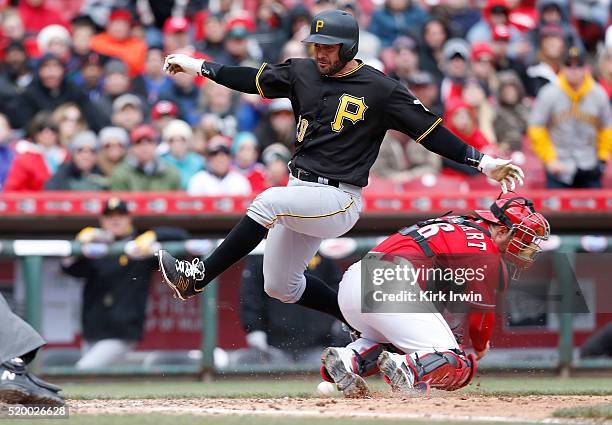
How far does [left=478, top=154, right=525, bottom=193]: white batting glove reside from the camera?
650 cm

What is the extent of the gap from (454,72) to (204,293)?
148 inches

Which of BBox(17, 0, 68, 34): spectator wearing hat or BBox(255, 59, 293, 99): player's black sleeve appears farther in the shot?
BBox(17, 0, 68, 34): spectator wearing hat

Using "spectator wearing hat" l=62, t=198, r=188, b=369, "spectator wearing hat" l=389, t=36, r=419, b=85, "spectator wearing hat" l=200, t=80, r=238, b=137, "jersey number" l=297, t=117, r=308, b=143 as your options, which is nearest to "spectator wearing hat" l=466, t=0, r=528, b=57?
"spectator wearing hat" l=389, t=36, r=419, b=85

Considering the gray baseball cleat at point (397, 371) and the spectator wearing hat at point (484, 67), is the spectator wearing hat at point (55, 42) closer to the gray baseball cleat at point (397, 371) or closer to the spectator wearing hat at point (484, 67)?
the spectator wearing hat at point (484, 67)

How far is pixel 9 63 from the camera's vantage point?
1191 cm

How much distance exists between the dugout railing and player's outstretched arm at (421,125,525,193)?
2.86 m

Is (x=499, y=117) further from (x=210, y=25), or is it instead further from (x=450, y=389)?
(x=450, y=389)

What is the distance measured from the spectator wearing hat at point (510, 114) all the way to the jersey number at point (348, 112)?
15.8 feet

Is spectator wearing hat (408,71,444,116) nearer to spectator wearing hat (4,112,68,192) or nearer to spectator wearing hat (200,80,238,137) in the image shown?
spectator wearing hat (200,80,238,137)

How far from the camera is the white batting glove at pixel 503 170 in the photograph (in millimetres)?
6500

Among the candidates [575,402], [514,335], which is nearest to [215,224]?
[514,335]

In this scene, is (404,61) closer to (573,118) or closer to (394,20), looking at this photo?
(394,20)

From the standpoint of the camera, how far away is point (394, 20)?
12867mm

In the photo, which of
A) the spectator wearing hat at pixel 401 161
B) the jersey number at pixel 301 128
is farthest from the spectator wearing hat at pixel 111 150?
the jersey number at pixel 301 128
